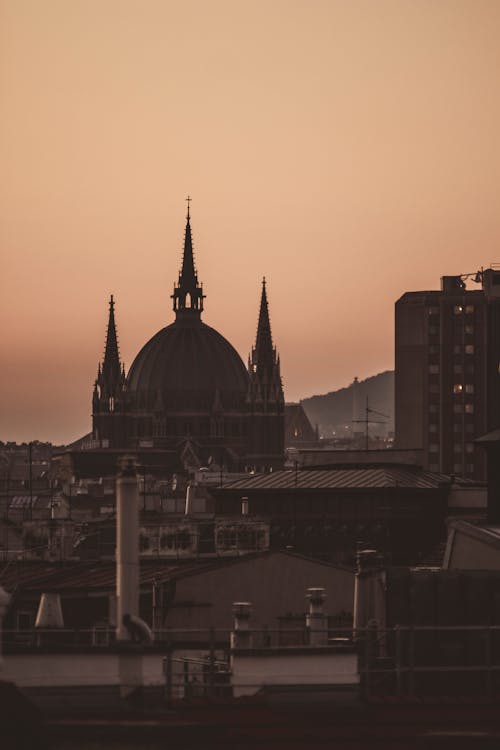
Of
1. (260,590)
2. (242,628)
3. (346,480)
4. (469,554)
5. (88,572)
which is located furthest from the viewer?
(346,480)

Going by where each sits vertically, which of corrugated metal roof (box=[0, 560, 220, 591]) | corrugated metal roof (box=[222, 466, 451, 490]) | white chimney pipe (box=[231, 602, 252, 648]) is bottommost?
white chimney pipe (box=[231, 602, 252, 648])

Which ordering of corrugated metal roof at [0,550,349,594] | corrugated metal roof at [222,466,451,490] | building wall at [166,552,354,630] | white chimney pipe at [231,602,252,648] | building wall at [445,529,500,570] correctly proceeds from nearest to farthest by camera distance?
white chimney pipe at [231,602,252,648], building wall at [445,529,500,570], corrugated metal roof at [0,550,349,594], building wall at [166,552,354,630], corrugated metal roof at [222,466,451,490]

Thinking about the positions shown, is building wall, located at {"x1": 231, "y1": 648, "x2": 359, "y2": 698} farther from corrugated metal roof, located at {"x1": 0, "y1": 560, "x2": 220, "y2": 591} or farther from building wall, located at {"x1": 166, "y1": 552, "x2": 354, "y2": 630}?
building wall, located at {"x1": 166, "y1": 552, "x2": 354, "y2": 630}

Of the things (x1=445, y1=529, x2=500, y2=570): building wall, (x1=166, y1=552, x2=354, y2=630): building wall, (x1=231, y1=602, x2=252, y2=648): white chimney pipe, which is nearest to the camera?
(x1=231, y1=602, x2=252, y2=648): white chimney pipe

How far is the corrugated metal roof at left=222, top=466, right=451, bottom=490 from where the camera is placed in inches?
3034

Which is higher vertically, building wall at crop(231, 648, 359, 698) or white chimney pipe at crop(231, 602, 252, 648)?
white chimney pipe at crop(231, 602, 252, 648)

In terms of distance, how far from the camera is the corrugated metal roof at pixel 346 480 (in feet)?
253

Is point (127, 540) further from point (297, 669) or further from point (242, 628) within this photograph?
point (297, 669)

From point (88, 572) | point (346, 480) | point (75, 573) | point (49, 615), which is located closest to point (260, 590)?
point (88, 572)

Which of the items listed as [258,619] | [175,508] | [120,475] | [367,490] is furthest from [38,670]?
[175,508]

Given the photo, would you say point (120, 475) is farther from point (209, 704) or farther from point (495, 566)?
point (495, 566)

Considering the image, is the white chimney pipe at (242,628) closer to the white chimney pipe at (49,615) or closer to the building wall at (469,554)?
the white chimney pipe at (49,615)

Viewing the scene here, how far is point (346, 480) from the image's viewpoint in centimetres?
7862

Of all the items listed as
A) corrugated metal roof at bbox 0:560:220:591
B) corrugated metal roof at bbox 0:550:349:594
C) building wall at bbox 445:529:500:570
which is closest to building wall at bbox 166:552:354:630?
corrugated metal roof at bbox 0:550:349:594
